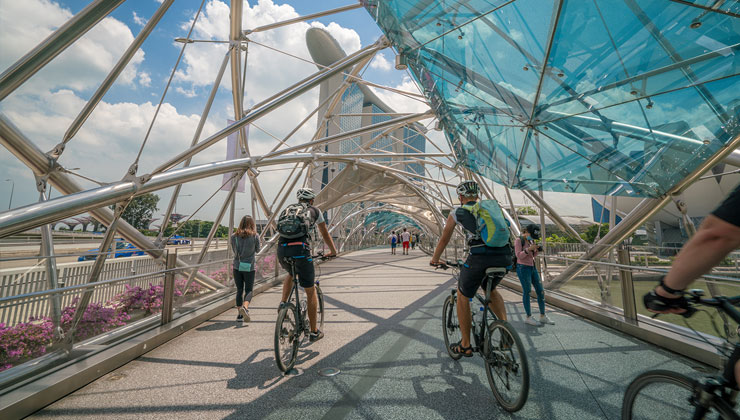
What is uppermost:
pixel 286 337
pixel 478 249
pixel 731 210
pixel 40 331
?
pixel 731 210

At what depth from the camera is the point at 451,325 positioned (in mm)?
4312

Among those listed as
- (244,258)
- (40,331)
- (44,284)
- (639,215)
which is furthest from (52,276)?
(639,215)

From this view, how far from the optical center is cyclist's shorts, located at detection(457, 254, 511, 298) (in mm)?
3422

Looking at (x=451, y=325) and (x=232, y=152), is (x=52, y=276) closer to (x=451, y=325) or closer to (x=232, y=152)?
(x=451, y=325)

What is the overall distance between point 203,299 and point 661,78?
29.5ft

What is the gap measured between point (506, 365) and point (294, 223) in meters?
2.83

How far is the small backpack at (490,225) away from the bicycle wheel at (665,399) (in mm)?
1615

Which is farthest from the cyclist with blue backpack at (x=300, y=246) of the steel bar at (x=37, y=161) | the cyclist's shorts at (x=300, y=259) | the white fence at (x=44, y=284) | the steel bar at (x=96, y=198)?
the steel bar at (x=96, y=198)

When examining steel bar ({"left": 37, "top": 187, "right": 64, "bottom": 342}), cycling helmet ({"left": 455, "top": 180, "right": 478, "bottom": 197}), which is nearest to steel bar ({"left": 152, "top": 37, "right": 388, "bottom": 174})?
steel bar ({"left": 37, "top": 187, "right": 64, "bottom": 342})

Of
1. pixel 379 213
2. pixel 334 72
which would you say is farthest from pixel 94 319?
pixel 379 213

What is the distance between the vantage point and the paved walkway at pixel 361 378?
2992mm

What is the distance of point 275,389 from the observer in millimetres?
3426

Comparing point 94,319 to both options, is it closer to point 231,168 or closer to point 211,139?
point 211,139

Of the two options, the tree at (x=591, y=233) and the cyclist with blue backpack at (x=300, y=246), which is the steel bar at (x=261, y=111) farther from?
the tree at (x=591, y=233)
